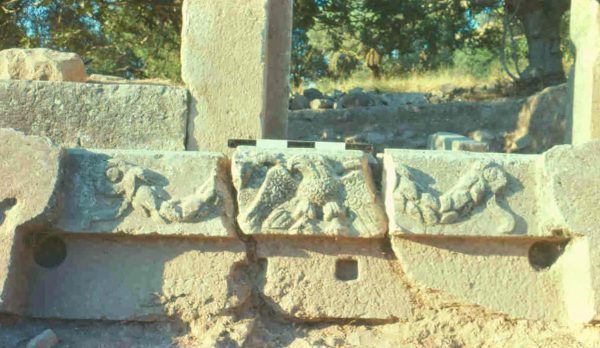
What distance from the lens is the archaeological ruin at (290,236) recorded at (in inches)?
153

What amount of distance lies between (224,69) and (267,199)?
1588 millimetres

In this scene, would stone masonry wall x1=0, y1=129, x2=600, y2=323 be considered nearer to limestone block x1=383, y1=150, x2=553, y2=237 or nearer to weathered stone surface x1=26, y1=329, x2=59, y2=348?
limestone block x1=383, y1=150, x2=553, y2=237

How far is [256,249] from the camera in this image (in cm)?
407

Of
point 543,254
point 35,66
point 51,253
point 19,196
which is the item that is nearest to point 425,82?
point 35,66

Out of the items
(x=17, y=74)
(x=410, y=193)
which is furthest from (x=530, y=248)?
(x=17, y=74)

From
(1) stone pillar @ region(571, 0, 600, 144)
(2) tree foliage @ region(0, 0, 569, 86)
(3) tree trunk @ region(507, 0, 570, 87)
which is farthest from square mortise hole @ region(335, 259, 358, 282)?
(3) tree trunk @ region(507, 0, 570, 87)

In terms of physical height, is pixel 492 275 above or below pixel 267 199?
below

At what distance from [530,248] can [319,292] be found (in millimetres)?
1028

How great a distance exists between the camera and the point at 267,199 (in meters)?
3.94

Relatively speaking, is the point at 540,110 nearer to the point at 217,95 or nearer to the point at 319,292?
the point at 217,95

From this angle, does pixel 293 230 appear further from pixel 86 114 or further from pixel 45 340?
pixel 86 114

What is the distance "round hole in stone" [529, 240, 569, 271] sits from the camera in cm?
413

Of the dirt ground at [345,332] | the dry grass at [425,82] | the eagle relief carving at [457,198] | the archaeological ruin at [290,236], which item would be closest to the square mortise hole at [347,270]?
the archaeological ruin at [290,236]

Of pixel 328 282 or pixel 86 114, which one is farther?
pixel 86 114
